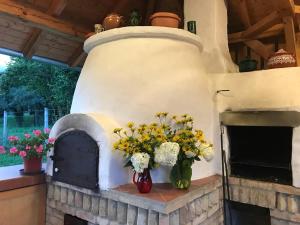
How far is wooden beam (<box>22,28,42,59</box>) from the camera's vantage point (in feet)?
10.1

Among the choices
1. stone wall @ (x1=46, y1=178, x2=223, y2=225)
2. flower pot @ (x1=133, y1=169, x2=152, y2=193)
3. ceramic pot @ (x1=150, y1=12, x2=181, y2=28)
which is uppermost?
ceramic pot @ (x1=150, y1=12, x2=181, y2=28)

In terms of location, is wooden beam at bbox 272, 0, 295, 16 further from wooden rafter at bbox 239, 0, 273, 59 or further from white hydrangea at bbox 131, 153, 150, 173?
white hydrangea at bbox 131, 153, 150, 173

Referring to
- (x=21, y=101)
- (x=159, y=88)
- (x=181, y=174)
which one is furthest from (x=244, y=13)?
(x=21, y=101)

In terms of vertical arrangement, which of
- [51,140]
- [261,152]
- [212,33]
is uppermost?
[212,33]

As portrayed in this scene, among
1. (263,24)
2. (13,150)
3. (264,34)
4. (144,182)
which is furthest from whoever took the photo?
(264,34)

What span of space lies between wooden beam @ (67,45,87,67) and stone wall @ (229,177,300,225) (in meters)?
2.56

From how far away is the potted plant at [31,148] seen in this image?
7.43ft

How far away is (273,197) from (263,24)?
1972 millimetres

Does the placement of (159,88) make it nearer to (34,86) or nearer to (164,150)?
(164,150)

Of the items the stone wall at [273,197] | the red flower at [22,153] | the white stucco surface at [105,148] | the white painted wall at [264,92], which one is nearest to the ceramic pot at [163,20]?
the white painted wall at [264,92]

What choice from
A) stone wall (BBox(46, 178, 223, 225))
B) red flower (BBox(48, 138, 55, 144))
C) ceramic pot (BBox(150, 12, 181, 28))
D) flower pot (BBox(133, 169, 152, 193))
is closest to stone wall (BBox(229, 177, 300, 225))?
stone wall (BBox(46, 178, 223, 225))

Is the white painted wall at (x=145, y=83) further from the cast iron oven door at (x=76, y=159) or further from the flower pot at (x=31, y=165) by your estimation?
the flower pot at (x=31, y=165)

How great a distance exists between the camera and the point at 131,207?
5.85ft

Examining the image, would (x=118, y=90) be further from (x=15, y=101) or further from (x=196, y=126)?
(x=15, y=101)
